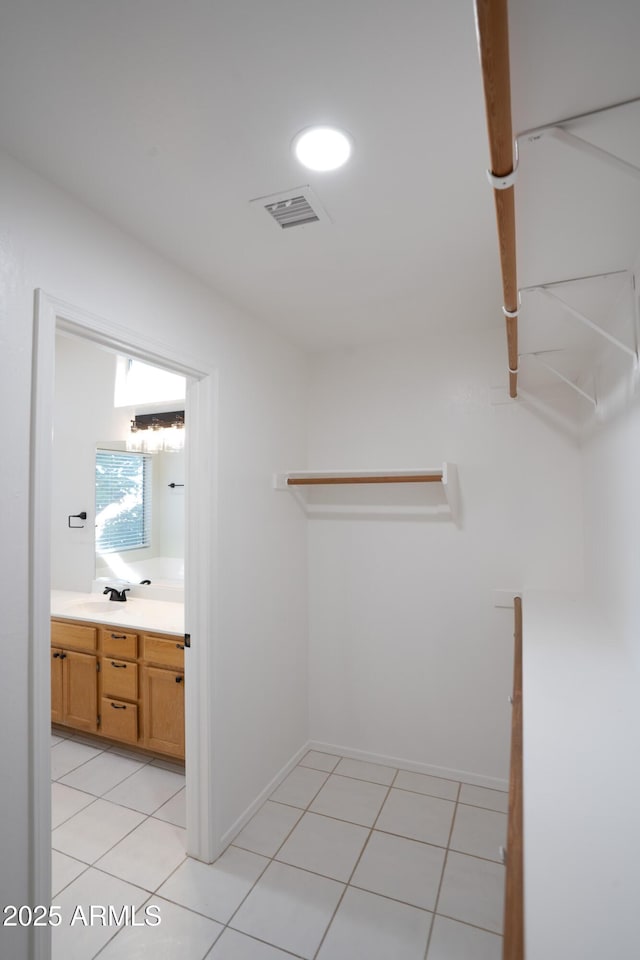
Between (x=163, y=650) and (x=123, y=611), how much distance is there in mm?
677

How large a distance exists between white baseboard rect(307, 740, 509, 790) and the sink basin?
1.53 metres

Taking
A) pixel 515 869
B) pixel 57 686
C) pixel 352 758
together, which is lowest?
pixel 352 758

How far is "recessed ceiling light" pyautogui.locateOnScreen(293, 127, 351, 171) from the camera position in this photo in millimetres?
1271

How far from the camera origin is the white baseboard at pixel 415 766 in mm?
2619

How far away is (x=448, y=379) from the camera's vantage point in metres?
2.79

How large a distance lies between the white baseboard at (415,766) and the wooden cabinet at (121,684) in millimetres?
895

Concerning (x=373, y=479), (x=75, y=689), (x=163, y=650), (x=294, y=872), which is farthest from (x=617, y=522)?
(x=75, y=689)

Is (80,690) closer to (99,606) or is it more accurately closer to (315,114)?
(99,606)

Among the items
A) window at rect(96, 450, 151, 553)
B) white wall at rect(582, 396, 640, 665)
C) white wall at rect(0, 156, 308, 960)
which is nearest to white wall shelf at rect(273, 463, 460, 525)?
white wall at rect(0, 156, 308, 960)

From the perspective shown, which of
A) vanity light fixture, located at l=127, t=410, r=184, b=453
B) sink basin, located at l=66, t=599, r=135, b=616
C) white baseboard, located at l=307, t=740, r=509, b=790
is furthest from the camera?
vanity light fixture, located at l=127, t=410, r=184, b=453

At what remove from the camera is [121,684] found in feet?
9.41

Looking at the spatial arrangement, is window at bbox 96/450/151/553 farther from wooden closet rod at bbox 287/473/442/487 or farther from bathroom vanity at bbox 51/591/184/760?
wooden closet rod at bbox 287/473/442/487

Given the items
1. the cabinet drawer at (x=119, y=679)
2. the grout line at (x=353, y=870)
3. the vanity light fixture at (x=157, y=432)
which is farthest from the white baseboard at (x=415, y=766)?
the vanity light fixture at (x=157, y=432)

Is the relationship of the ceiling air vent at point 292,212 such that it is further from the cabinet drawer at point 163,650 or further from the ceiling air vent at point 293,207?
the cabinet drawer at point 163,650
